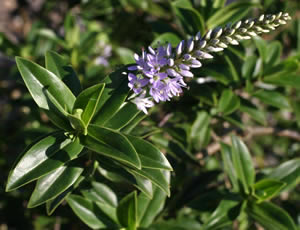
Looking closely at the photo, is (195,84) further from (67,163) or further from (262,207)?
(67,163)

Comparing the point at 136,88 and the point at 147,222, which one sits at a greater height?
the point at 136,88

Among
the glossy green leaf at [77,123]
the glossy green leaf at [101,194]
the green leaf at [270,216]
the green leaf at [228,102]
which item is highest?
the glossy green leaf at [77,123]

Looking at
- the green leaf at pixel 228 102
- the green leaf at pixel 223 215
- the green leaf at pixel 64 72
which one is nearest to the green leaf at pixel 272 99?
the green leaf at pixel 228 102

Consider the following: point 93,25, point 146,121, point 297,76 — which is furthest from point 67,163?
point 93,25

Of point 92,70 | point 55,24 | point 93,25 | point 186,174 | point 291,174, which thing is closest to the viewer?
point 291,174

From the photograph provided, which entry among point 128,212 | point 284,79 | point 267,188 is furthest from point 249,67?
point 128,212

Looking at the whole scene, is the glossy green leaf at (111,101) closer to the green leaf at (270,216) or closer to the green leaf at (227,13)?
the green leaf at (227,13)

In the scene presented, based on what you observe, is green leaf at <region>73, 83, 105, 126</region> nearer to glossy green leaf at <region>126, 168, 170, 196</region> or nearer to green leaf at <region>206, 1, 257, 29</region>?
glossy green leaf at <region>126, 168, 170, 196</region>
